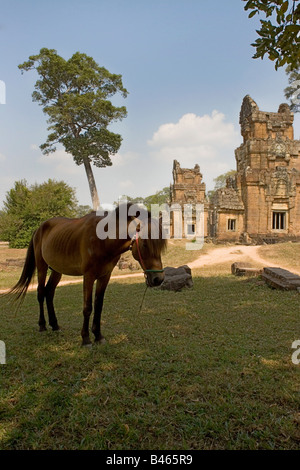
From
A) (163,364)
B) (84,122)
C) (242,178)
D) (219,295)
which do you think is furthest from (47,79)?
(163,364)

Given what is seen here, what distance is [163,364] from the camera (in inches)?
125

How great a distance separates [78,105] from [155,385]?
26.1 metres

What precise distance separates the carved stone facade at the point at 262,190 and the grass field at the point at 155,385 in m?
20.4

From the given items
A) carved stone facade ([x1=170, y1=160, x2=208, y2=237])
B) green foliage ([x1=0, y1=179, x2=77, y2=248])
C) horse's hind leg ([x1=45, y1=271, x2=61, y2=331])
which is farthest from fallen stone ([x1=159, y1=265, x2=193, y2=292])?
carved stone facade ([x1=170, y1=160, x2=208, y2=237])

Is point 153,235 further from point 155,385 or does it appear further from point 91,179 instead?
point 91,179

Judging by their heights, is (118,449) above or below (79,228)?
below

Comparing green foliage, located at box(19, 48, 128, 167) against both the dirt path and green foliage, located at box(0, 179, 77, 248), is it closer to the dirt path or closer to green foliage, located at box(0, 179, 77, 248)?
green foliage, located at box(0, 179, 77, 248)

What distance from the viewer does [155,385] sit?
2732 millimetres

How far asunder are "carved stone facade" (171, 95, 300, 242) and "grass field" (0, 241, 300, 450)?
66.9 ft

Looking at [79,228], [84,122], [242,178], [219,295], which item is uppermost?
[84,122]

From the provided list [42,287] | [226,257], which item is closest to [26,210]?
[226,257]

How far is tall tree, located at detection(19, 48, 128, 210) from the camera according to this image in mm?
24219
